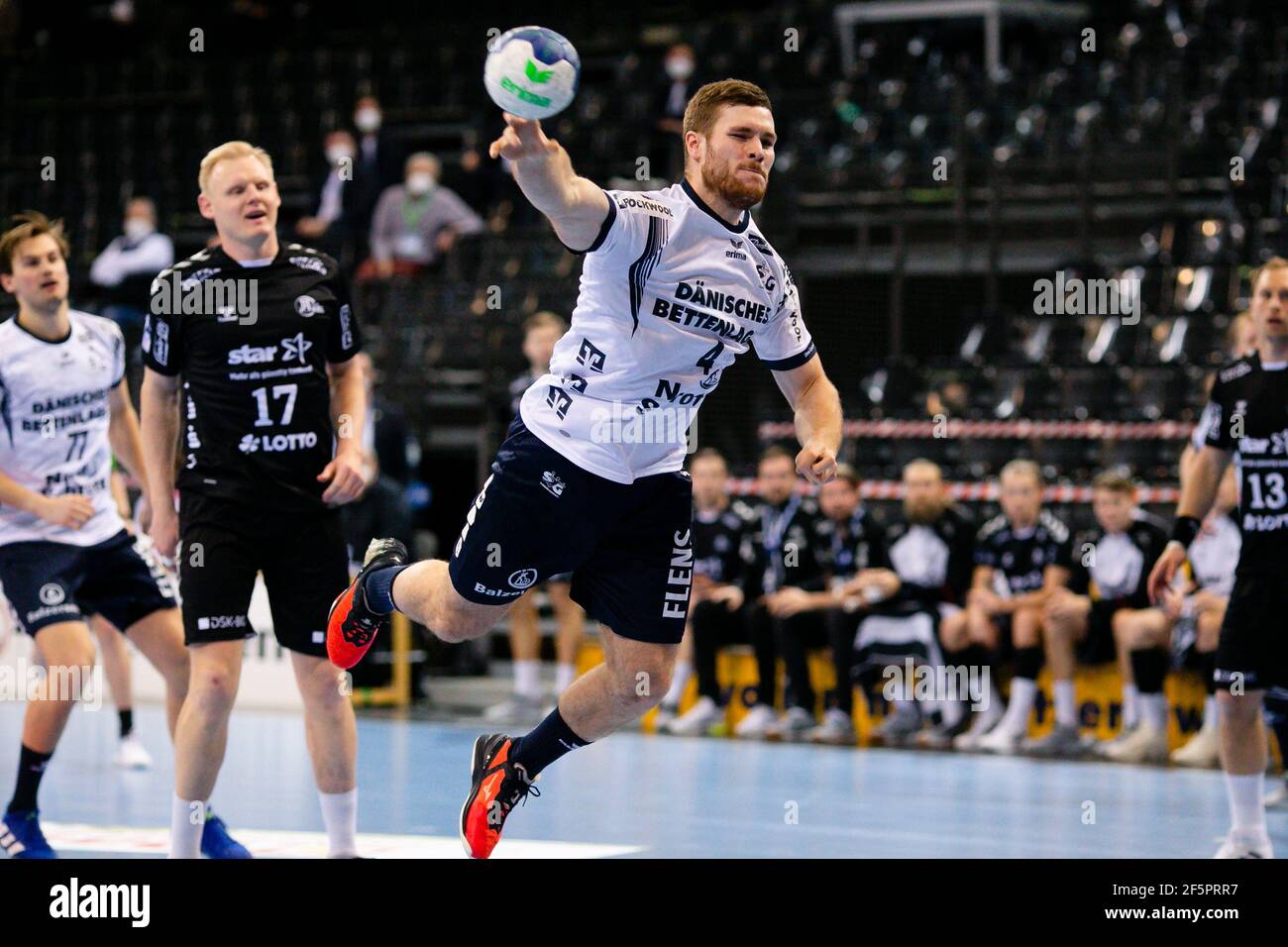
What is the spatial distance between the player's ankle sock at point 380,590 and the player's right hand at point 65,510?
1577 mm

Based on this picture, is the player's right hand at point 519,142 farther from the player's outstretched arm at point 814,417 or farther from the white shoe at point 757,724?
the white shoe at point 757,724

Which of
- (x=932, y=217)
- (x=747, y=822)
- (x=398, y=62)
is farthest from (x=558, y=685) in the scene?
(x=398, y=62)

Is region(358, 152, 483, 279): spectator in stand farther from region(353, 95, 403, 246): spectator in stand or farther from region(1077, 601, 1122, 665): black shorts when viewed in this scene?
region(1077, 601, 1122, 665): black shorts

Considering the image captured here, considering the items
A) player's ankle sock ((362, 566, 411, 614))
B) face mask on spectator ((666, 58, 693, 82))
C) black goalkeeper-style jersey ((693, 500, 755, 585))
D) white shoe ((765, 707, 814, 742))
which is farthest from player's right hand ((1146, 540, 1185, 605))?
face mask on spectator ((666, 58, 693, 82))

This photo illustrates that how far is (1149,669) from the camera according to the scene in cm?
1048

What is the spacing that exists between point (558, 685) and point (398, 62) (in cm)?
1111

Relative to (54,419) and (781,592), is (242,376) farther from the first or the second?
(781,592)

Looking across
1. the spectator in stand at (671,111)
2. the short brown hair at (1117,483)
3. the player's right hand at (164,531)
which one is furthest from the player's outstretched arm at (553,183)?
the spectator in stand at (671,111)

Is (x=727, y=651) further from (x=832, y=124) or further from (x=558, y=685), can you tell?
(x=832, y=124)

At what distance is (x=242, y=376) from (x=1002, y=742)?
638cm

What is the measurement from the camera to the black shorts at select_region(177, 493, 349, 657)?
5.79 m

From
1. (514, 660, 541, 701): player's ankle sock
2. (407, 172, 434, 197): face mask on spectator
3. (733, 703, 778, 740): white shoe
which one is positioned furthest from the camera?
(407, 172, 434, 197): face mask on spectator

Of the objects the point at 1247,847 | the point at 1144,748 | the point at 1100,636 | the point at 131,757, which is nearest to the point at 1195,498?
the point at 1247,847

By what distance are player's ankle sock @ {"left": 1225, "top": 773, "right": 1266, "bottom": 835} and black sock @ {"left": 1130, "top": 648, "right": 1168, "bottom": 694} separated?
361 cm
